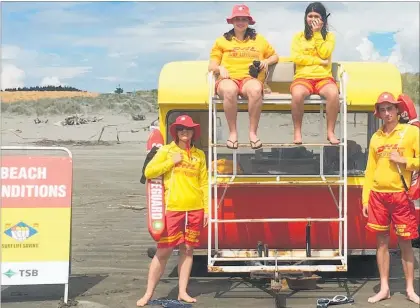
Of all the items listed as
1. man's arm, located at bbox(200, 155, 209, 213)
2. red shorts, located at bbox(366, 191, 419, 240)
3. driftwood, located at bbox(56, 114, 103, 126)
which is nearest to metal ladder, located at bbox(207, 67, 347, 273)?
man's arm, located at bbox(200, 155, 209, 213)

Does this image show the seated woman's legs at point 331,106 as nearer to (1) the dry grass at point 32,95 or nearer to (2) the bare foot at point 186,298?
(2) the bare foot at point 186,298

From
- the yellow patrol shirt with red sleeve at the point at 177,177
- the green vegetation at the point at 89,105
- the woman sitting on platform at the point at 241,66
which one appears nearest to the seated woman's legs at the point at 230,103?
the woman sitting on platform at the point at 241,66

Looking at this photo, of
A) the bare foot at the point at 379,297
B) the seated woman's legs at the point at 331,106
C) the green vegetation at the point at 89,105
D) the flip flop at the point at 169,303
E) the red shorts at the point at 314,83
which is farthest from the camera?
the green vegetation at the point at 89,105

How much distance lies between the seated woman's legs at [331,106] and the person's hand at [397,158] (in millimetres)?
550

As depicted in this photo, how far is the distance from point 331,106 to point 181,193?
1.64 metres

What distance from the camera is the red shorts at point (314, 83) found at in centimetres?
652

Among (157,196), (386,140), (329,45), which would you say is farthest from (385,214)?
(157,196)

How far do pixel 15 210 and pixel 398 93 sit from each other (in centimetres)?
393

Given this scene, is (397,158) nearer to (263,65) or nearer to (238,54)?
(263,65)

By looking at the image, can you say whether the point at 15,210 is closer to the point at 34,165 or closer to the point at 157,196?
the point at 34,165

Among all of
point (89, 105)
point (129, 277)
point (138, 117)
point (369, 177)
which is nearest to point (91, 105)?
point (89, 105)

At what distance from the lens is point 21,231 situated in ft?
20.9

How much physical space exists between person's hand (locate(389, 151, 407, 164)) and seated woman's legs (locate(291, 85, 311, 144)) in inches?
34.9

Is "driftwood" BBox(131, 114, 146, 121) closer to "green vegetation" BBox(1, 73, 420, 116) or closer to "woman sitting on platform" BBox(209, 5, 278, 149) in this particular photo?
"green vegetation" BBox(1, 73, 420, 116)
